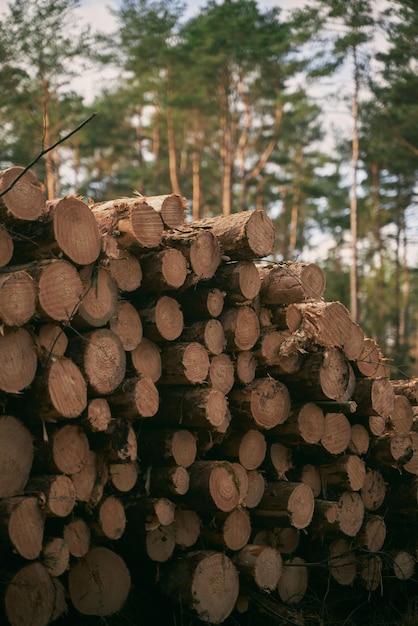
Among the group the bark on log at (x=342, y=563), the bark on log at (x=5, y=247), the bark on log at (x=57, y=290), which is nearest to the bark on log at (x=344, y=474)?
the bark on log at (x=342, y=563)

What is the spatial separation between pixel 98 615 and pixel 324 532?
1799mm

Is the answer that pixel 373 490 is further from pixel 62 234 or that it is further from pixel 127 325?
pixel 62 234

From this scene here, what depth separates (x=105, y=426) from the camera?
434 cm

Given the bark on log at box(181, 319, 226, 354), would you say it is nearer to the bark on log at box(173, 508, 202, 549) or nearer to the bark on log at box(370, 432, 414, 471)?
the bark on log at box(173, 508, 202, 549)

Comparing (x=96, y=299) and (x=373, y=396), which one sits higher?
(x=96, y=299)

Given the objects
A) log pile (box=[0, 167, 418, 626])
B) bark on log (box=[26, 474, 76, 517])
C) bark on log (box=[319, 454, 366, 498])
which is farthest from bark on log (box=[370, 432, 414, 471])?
bark on log (box=[26, 474, 76, 517])

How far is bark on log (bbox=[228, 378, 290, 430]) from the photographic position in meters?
5.09

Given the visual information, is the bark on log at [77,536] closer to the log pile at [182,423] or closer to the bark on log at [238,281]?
the log pile at [182,423]

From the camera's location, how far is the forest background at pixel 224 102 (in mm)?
19484

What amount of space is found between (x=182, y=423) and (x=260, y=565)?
42.3 inches

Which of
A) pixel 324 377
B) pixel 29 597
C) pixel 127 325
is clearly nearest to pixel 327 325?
pixel 324 377

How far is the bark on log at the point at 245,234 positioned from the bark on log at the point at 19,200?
1.37 m

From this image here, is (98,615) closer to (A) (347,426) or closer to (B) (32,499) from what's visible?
(B) (32,499)

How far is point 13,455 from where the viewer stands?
13.3ft
